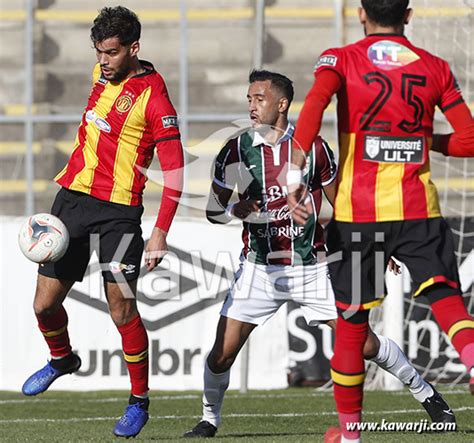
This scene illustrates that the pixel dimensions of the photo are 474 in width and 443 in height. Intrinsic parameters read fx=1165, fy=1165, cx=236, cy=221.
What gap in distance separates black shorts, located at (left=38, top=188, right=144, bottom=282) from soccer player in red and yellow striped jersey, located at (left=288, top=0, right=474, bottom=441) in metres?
1.79

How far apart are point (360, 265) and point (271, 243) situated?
1.70 meters

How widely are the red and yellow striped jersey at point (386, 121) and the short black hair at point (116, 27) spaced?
1752 mm

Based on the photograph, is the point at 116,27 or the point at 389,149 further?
the point at 116,27

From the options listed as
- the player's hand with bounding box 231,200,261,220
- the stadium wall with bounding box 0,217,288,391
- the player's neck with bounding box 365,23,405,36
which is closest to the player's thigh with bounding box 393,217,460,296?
the player's neck with bounding box 365,23,405,36

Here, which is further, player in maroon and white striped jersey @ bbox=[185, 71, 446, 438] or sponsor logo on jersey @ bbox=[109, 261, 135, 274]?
player in maroon and white striped jersey @ bbox=[185, 71, 446, 438]

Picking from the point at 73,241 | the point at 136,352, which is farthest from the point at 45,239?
the point at 136,352

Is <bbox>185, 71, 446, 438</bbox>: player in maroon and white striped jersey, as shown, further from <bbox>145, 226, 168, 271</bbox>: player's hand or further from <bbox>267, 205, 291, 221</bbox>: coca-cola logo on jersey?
<bbox>145, 226, 168, 271</bbox>: player's hand

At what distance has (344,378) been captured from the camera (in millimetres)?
5047

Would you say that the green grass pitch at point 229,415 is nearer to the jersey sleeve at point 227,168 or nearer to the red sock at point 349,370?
the red sock at point 349,370

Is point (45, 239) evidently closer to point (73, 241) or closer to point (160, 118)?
point (73, 241)

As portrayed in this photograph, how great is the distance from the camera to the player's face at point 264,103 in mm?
6742

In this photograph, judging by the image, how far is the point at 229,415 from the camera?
8305 millimetres

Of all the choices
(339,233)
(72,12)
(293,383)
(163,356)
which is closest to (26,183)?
(72,12)

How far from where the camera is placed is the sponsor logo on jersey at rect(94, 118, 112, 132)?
21.7ft
